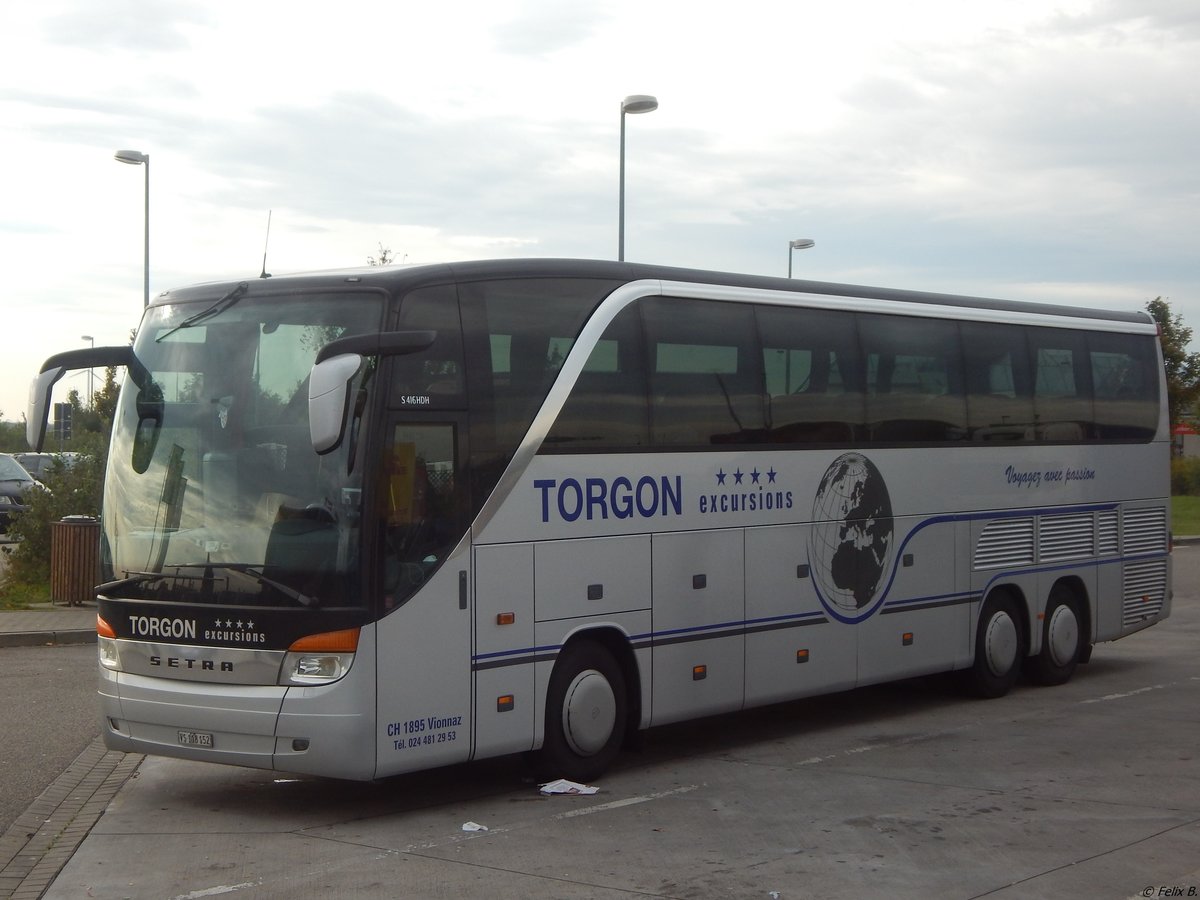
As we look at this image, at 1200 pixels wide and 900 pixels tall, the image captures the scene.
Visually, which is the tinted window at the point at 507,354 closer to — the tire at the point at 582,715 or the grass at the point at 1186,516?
the tire at the point at 582,715

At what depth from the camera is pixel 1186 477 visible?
60281 mm

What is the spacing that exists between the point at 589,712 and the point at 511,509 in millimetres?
1550

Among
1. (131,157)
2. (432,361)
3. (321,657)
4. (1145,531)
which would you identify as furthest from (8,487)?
(321,657)

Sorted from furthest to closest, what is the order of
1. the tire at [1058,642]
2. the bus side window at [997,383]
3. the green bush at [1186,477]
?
the green bush at [1186,477]
the tire at [1058,642]
the bus side window at [997,383]

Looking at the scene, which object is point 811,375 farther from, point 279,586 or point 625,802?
point 279,586

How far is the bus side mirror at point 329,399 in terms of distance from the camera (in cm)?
801

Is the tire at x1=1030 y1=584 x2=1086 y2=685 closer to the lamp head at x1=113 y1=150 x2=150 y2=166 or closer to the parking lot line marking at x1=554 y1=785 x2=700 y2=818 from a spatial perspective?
the parking lot line marking at x1=554 y1=785 x2=700 y2=818

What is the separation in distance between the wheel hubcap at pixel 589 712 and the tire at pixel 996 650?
5.06m

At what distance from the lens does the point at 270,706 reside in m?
8.72

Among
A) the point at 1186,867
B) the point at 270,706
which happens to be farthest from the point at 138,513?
the point at 1186,867

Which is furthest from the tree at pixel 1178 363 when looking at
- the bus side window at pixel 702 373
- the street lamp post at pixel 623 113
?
the bus side window at pixel 702 373

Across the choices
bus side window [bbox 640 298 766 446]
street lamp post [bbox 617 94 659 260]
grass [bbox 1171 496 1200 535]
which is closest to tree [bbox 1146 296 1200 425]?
grass [bbox 1171 496 1200 535]

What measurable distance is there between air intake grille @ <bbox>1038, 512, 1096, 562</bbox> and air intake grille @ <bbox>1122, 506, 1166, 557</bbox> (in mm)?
717

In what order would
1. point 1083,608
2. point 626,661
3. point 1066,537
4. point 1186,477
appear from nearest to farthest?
point 626,661
point 1066,537
point 1083,608
point 1186,477
